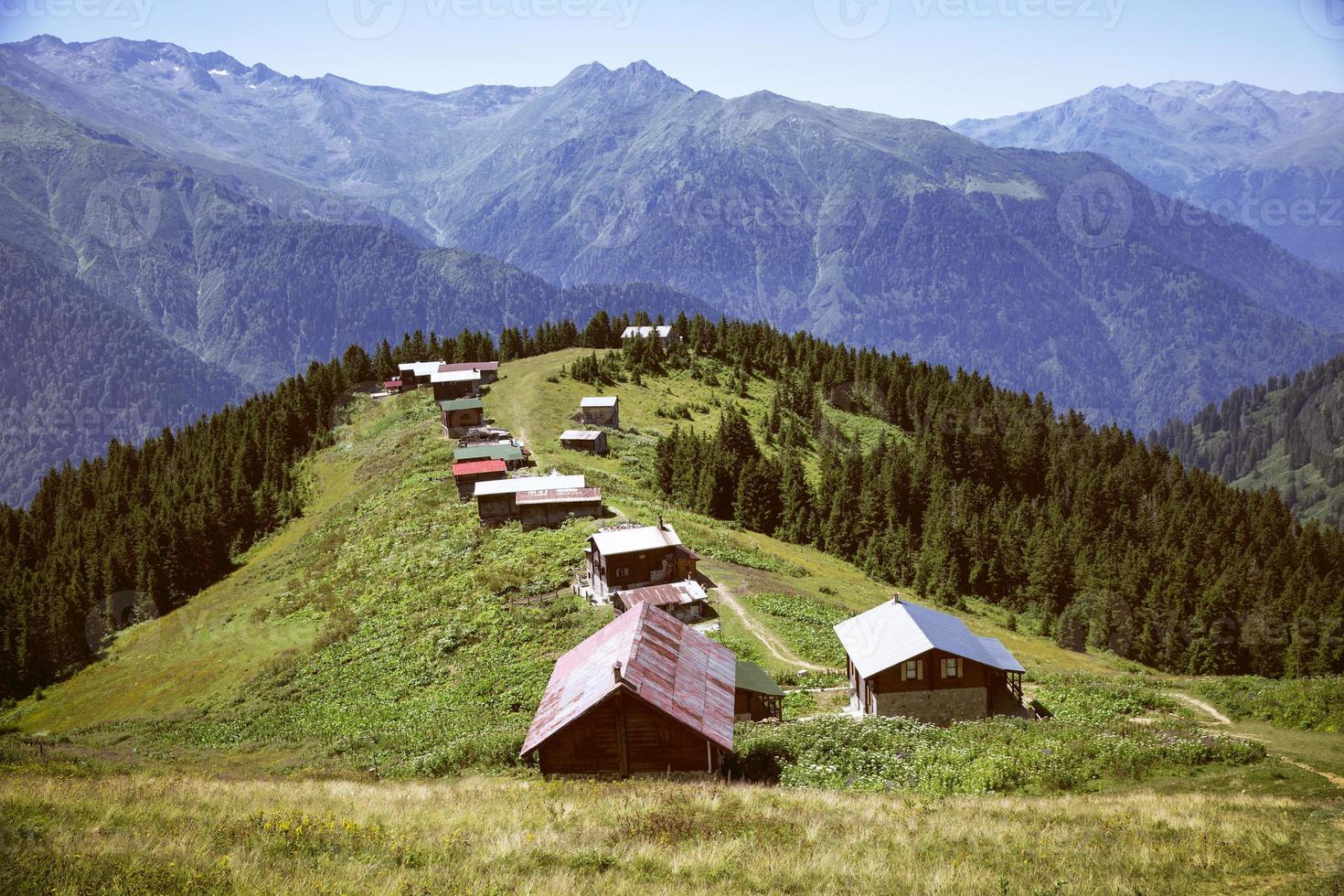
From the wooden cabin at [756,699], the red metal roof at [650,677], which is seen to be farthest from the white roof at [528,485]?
the red metal roof at [650,677]

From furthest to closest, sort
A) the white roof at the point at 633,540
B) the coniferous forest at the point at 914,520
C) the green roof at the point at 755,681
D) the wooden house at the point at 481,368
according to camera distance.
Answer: the wooden house at the point at 481,368
the coniferous forest at the point at 914,520
the white roof at the point at 633,540
the green roof at the point at 755,681

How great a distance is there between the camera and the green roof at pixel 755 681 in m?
39.0

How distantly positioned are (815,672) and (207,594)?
67160mm

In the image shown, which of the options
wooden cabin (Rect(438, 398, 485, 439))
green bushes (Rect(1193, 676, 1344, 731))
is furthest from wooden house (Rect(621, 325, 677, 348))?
green bushes (Rect(1193, 676, 1344, 731))

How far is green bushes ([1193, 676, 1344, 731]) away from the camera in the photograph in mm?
36312

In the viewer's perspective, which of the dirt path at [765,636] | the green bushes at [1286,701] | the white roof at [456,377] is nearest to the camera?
the green bushes at [1286,701]

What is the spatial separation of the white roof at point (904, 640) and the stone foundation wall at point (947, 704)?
1919mm

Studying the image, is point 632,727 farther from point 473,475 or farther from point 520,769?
point 473,475

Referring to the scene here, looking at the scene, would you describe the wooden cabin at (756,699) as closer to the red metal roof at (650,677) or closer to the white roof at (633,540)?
the red metal roof at (650,677)

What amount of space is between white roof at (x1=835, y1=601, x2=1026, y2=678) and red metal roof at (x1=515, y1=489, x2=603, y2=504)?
31947 mm

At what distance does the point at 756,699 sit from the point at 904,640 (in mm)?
8485

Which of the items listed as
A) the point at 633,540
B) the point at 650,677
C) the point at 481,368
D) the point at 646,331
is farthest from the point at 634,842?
the point at 646,331

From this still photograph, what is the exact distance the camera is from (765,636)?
52.4m

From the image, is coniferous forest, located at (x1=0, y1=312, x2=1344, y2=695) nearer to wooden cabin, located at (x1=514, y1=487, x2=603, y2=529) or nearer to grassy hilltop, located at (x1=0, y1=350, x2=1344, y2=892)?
grassy hilltop, located at (x1=0, y1=350, x2=1344, y2=892)
